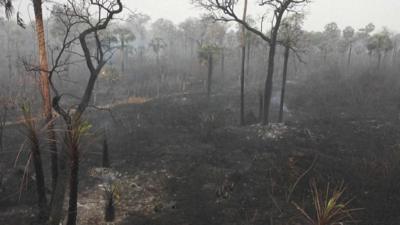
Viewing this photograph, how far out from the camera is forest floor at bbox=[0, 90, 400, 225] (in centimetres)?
1078

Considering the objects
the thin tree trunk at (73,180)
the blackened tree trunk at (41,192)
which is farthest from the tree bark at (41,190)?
the thin tree trunk at (73,180)

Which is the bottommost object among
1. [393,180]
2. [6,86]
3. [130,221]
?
[130,221]

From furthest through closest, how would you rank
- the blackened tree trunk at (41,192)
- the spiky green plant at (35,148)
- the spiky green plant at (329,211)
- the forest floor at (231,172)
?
the forest floor at (231,172) < the blackened tree trunk at (41,192) < the spiky green plant at (35,148) < the spiky green plant at (329,211)

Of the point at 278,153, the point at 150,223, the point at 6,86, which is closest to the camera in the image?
the point at 150,223

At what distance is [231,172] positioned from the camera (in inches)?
558

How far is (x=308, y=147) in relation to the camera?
17.1 metres

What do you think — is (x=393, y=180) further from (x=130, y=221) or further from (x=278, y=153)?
(x=130, y=221)

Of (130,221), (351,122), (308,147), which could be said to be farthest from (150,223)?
(351,122)

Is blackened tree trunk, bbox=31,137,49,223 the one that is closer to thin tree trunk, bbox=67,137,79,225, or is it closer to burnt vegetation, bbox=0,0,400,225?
burnt vegetation, bbox=0,0,400,225

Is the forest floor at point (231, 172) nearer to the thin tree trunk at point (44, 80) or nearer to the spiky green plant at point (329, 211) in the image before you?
the spiky green plant at point (329, 211)

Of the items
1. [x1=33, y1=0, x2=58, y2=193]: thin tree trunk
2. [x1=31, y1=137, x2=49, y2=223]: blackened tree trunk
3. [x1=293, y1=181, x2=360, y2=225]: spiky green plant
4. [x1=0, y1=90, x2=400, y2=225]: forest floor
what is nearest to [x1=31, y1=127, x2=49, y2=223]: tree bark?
[x1=31, y1=137, x2=49, y2=223]: blackened tree trunk

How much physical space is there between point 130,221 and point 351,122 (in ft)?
54.9

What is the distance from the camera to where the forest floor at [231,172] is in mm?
10781

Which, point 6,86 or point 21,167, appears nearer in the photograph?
point 21,167
